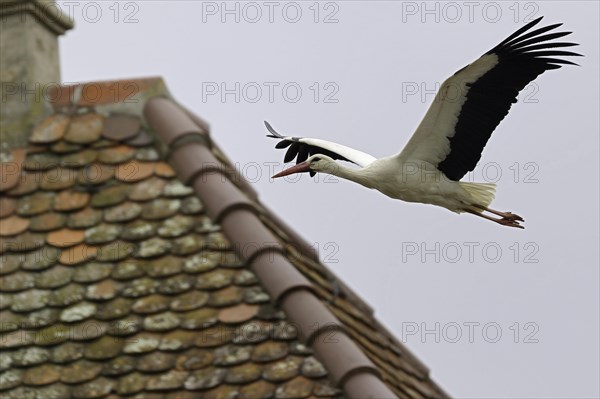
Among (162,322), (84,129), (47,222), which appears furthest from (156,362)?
(84,129)

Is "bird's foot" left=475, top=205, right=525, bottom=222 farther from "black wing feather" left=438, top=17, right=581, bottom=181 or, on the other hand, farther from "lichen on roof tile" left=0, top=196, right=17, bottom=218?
"lichen on roof tile" left=0, top=196, right=17, bottom=218

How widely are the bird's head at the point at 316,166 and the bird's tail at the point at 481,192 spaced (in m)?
0.76

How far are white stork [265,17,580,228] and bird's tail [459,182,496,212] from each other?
46mm

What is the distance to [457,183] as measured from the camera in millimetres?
9414

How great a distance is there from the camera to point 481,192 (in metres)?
9.55

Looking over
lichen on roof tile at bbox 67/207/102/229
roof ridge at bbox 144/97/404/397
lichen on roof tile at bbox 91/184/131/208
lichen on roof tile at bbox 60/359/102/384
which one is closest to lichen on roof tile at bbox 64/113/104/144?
roof ridge at bbox 144/97/404/397

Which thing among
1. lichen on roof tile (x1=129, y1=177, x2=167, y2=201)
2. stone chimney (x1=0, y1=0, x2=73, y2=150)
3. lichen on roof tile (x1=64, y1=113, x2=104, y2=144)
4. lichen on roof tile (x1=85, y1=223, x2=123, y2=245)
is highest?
stone chimney (x1=0, y1=0, x2=73, y2=150)

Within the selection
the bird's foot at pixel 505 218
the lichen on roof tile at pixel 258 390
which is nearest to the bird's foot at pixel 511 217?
the bird's foot at pixel 505 218

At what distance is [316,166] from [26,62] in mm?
2189

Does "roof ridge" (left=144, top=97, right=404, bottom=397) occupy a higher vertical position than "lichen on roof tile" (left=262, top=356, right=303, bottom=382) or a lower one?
higher

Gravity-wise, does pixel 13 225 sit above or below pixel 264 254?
above

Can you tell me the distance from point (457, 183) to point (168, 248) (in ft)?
5.16

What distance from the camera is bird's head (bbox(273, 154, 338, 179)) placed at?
30.2ft

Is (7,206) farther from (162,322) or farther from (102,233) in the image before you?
(162,322)
